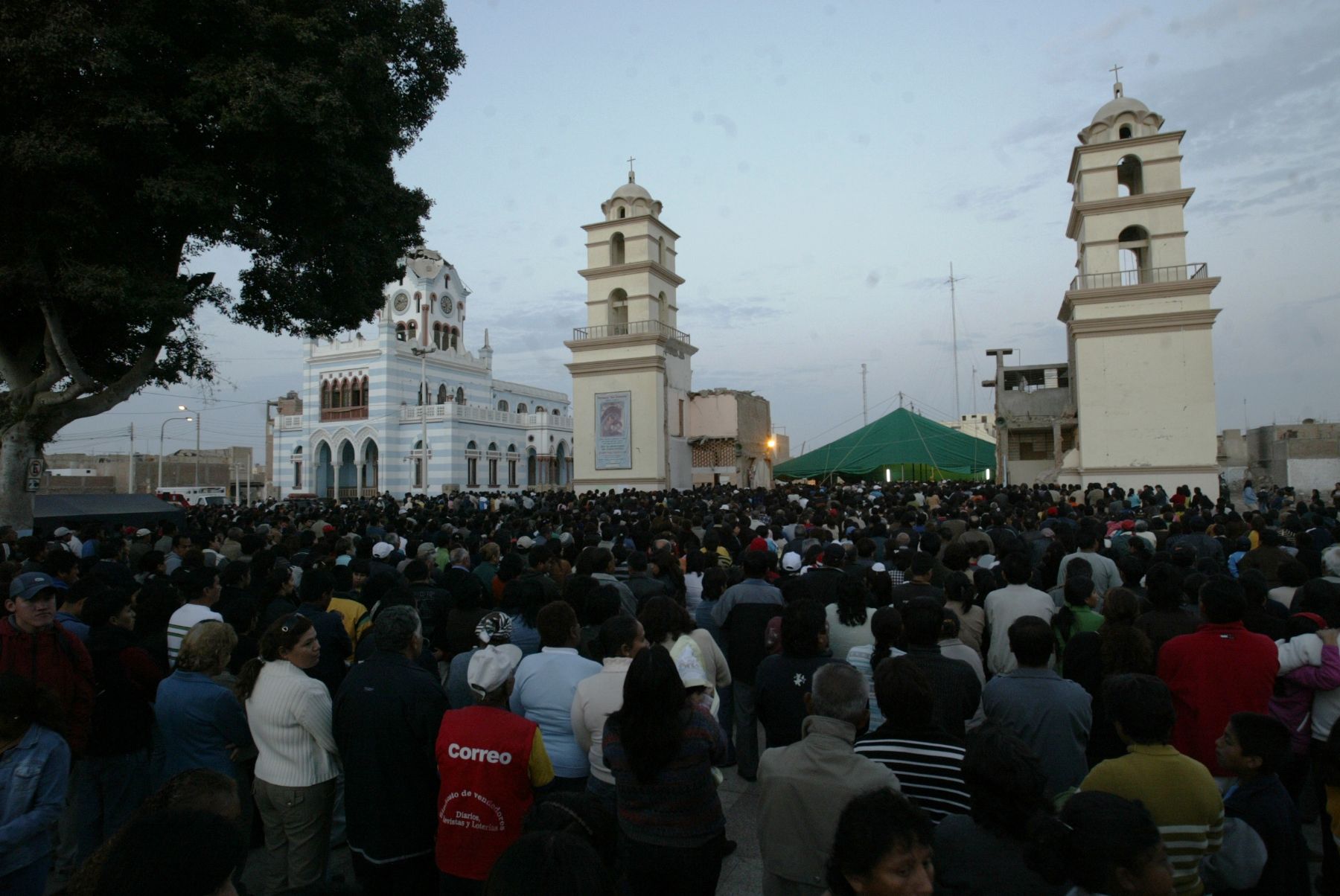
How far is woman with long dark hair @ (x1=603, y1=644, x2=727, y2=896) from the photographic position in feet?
9.23

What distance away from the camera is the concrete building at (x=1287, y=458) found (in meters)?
22.6

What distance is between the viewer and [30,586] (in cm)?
411

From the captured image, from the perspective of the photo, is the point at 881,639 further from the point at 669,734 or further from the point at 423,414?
the point at 423,414

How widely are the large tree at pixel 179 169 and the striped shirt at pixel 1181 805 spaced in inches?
422

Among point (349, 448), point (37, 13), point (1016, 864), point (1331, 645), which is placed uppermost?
point (37, 13)

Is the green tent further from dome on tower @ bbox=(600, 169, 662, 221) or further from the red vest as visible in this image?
the red vest

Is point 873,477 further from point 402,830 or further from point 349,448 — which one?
point 402,830

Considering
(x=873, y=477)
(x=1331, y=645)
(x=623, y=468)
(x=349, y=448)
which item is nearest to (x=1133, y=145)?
(x=873, y=477)

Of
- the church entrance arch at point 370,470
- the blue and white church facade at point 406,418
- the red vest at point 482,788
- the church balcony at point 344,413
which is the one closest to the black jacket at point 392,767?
the red vest at point 482,788

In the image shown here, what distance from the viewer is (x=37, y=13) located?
29.2ft

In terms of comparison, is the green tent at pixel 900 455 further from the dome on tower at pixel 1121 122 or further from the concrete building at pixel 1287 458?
the dome on tower at pixel 1121 122

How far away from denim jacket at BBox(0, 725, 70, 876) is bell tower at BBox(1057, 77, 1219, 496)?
23.7 metres

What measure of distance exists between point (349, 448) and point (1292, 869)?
129 feet

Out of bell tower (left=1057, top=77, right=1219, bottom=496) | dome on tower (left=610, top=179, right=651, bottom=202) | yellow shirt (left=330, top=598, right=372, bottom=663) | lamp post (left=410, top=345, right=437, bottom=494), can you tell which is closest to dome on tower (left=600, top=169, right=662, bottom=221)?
dome on tower (left=610, top=179, right=651, bottom=202)
